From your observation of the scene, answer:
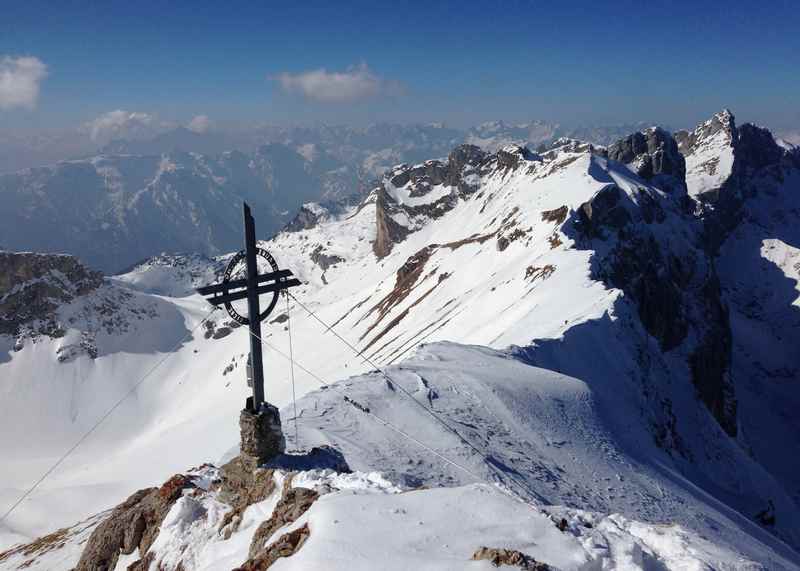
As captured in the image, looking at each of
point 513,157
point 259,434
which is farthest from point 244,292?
point 513,157

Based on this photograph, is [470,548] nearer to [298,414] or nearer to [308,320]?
[298,414]

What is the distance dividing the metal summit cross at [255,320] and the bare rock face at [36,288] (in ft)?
549

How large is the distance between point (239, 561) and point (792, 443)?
117 meters

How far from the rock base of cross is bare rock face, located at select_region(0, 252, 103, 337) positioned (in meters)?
167

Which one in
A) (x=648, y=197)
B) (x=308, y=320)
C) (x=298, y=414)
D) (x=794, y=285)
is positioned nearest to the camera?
(x=298, y=414)

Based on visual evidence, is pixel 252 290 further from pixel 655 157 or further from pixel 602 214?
pixel 655 157

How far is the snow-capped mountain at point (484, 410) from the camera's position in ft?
33.7

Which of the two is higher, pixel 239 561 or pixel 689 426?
pixel 239 561

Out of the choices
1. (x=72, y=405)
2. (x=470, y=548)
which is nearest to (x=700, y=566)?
(x=470, y=548)

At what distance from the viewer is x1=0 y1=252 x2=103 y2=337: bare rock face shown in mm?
155250

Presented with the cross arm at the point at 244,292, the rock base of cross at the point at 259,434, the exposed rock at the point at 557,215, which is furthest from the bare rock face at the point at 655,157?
the rock base of cross at the point at 259,434

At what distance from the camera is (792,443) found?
98.8m

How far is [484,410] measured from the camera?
2386cm

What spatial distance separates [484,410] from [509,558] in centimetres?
1589
